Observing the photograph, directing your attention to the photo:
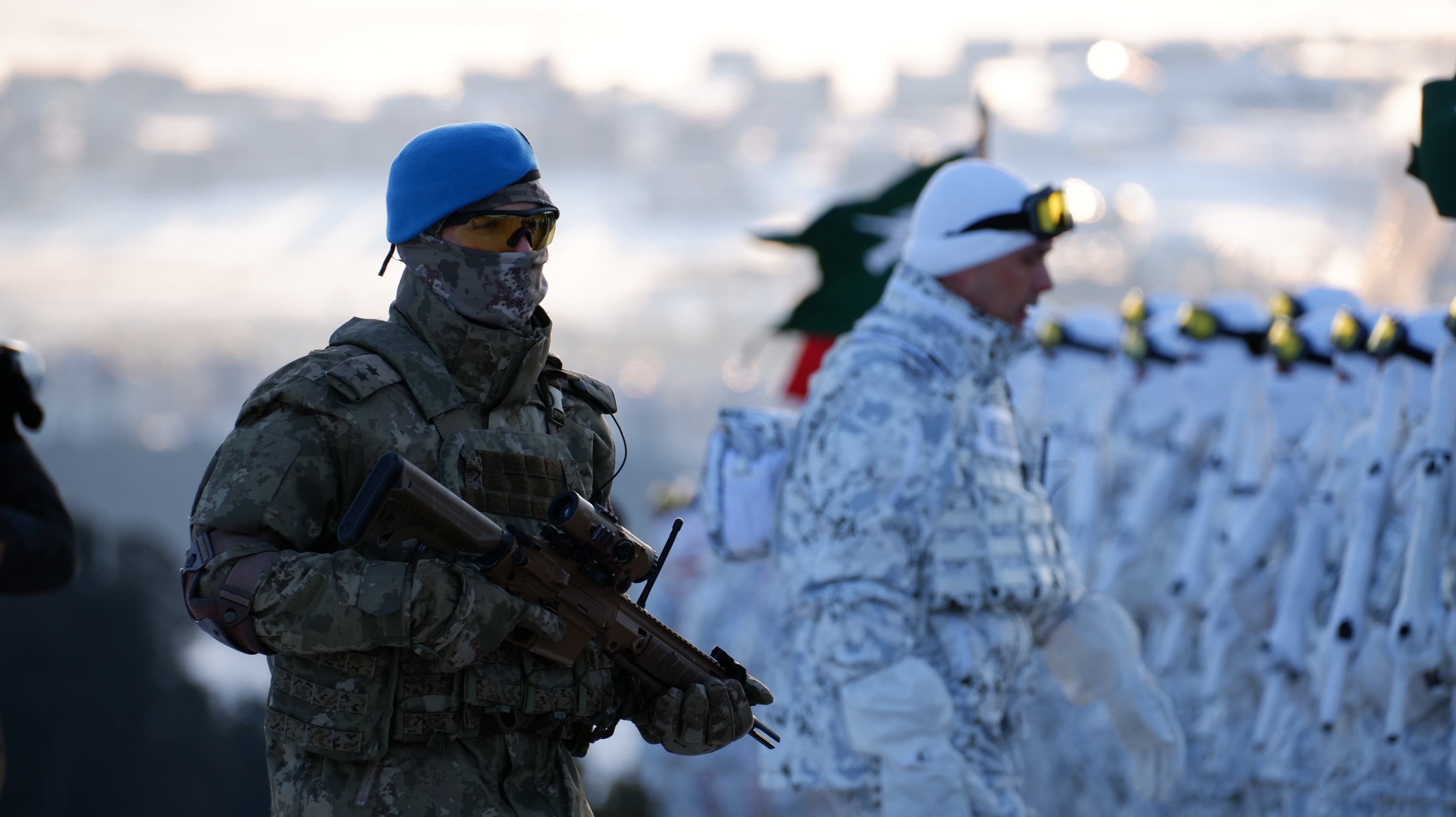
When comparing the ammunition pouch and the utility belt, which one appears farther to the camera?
the utility belt

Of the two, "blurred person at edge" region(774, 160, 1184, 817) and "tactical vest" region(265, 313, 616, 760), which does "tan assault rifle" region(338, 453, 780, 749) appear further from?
"blurred person at edge" region(774, 160, 1184, 817)

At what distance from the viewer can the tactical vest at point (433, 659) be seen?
11.2 feet

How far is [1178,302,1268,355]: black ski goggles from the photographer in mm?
12281

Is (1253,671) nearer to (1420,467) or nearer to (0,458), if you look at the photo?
(1420,467)

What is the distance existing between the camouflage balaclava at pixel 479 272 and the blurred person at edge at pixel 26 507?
300 cm

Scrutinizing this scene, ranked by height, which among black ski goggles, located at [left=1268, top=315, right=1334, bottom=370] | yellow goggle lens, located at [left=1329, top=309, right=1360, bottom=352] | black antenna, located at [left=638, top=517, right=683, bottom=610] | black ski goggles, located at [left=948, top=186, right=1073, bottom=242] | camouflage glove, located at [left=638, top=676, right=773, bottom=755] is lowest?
camouflage glove, located at [left=638, top=676, right=773, bottom=755]

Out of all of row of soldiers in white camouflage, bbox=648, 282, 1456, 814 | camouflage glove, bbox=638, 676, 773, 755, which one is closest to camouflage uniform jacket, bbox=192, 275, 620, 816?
camouflage glove, bbox=638, 676, 773, 755

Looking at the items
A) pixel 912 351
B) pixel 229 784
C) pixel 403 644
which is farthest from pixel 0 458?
pixel 229 784

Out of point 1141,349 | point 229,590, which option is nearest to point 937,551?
point 229,590

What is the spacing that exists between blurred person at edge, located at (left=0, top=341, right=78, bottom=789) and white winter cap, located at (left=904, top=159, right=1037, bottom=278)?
303 centimetres

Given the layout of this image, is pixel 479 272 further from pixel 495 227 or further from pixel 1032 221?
pixel 1032 221

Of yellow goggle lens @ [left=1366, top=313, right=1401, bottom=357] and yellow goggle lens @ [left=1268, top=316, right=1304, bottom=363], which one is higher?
yellow goggle lens @ [left=1268, top=316, right=1304, bottom=363]

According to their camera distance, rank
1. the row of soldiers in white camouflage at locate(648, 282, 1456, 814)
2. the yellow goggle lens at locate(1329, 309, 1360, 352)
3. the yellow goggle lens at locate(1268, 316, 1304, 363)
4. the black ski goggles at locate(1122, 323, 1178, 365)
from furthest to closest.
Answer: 1. the black ski goggles at locate(1122, 323, 1178, 365)
2. the yellow goggle lens at locate(1268, 316, 1304, 363)
3. the yellow goggle lens at locate(1329, 309, 1360, 352)
4. the row of soldiers in white camouflage at locate(648, 282, 1456, 814)

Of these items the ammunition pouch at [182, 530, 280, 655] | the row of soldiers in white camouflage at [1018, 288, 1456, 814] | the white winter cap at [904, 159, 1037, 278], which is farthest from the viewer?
the row of soldiers in white camouflage at [1018, 288, 1456, 814]
